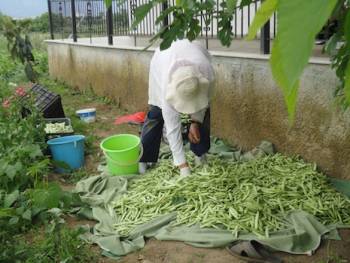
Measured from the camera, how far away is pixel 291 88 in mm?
319

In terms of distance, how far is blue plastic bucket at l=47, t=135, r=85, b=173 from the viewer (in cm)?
481

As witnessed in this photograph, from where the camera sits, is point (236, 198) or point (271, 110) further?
Answer: point (271, 110)

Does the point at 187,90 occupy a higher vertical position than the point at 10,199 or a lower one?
higher

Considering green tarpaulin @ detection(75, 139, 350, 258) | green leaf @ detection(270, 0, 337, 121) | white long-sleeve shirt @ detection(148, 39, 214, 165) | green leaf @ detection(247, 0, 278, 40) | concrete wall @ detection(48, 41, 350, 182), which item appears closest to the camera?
green leaf @ detection(270, 0, 337, 121)

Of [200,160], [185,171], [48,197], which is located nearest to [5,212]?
[48,197]

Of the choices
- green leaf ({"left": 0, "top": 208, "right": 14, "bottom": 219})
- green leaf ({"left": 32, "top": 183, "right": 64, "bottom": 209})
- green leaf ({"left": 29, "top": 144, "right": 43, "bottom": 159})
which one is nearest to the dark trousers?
green leaf ({"left": 29, "top": 144, "right": 43, "bottom": 159})

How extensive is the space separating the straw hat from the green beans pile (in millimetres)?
697

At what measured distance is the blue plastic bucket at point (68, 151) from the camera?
481 cm

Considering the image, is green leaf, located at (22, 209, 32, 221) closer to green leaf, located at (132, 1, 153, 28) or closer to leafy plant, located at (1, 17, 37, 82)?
green leaf, located at (132, 1, 153, 28)

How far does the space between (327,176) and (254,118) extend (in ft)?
3.46

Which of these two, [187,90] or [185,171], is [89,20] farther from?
[187,90]

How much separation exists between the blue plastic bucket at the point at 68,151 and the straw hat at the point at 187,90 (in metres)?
1.75

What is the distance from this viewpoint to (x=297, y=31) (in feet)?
0.95

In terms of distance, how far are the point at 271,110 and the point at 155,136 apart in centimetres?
123
